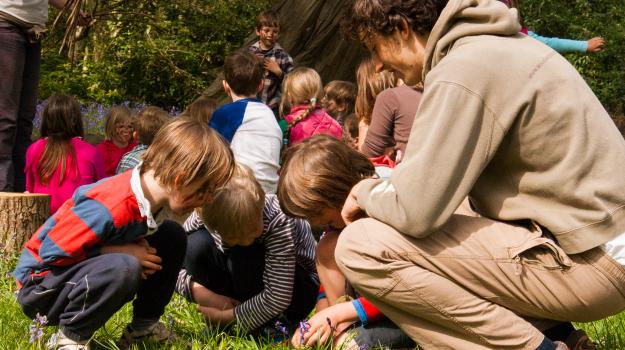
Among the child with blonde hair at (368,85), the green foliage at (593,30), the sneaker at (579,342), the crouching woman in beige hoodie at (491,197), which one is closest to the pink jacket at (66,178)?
the child with blonde hair at (368,85)

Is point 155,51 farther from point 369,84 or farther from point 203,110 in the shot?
point 369,84

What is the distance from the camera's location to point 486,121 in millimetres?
2666

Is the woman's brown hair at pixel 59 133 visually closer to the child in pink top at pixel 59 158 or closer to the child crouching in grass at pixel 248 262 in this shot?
the child in pink top at pixel 59 158

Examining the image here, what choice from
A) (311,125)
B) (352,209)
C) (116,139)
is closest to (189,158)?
(352,209)

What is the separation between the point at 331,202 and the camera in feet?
11.1

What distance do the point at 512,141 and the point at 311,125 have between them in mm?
4014

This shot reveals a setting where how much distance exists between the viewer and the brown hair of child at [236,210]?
3.51 m

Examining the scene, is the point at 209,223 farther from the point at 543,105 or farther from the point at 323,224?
the point at 543,105

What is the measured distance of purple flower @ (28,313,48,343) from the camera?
291 centimetres

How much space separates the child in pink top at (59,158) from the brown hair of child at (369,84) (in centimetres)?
214

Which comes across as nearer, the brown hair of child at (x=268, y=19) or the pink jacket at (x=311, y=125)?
the pink jacket at (x=311, y=125)

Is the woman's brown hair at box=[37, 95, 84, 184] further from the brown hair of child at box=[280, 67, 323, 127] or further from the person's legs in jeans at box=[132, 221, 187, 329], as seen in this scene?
the person's legs in jeans at box=[132, 221, 187, 329]

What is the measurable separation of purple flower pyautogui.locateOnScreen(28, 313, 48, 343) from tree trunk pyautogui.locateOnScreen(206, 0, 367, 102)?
22.2 ft

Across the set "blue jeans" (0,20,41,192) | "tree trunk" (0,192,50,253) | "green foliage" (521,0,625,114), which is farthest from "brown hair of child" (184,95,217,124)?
"green foliage" (521,0,625,114)
